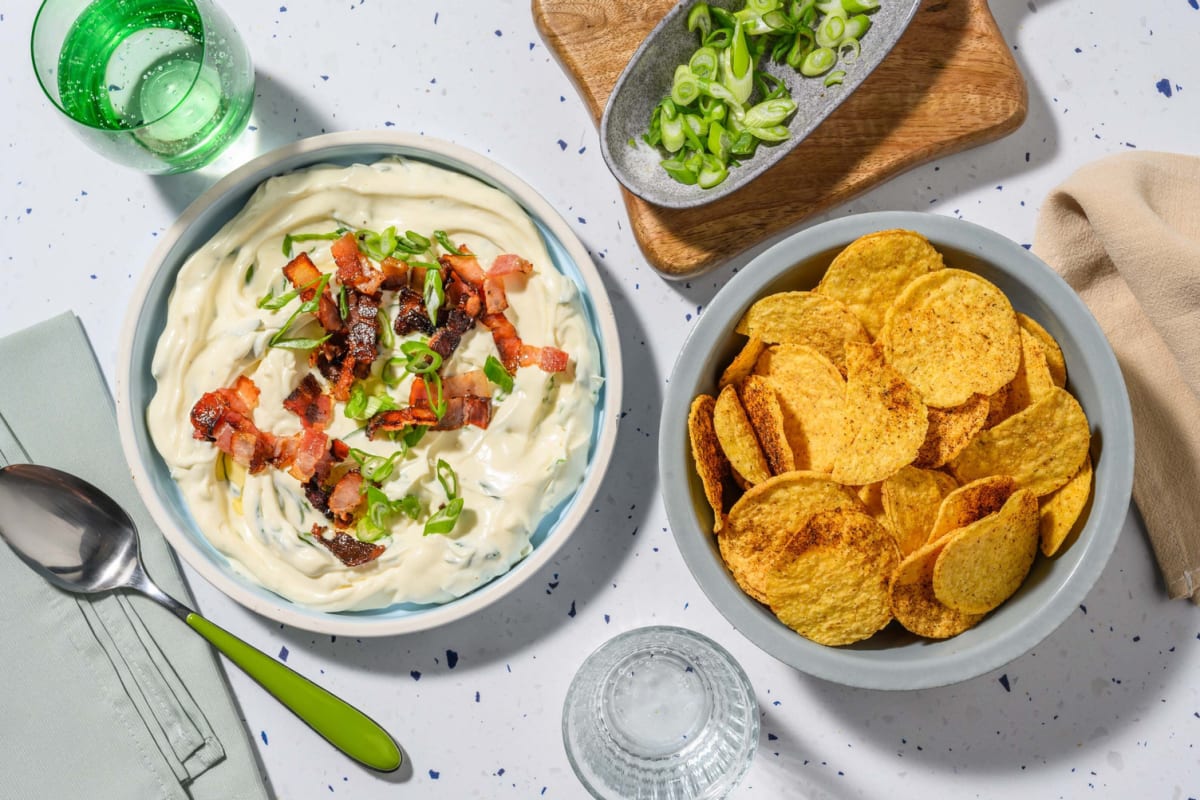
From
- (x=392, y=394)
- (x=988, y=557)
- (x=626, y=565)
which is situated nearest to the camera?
(x=988, y=557)

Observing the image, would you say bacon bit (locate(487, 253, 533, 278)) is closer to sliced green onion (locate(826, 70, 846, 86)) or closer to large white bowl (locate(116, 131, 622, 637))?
large white bowl (locate(116, 131, 622, 637))

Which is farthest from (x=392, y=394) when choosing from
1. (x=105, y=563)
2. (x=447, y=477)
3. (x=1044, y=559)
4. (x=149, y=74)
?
(x=1044, y=559)

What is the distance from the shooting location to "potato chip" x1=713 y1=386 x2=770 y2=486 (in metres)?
1.51

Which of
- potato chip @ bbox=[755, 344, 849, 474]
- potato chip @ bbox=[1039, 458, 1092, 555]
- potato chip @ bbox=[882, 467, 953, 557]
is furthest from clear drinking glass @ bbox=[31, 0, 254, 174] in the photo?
potato chip @ bbox=[1039, 458, 1092, 555]

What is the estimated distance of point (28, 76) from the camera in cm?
188

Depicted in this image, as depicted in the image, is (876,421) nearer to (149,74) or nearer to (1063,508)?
(1063,508)

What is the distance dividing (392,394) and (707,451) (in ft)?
1.79

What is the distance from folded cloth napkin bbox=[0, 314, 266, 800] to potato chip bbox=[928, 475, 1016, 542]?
1279 millimetres

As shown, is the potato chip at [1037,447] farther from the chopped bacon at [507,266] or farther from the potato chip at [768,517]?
the chopped bacon at [507,266]

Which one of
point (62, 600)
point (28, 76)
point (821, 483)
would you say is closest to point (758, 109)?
point (821, 483)

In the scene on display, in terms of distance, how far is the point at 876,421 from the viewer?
1506mm

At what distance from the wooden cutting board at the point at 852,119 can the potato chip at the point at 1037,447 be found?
1.65ft

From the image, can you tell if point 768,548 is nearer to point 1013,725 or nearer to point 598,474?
point 598,474

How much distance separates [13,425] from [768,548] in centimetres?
136
